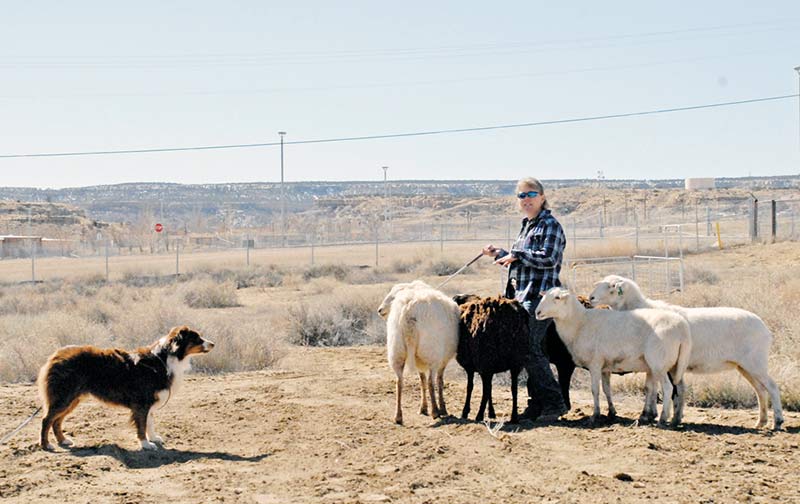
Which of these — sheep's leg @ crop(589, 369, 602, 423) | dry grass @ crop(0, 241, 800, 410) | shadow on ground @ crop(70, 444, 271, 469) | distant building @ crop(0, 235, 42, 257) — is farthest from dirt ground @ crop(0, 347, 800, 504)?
distant building @ crop(0, 235, 42, 257)

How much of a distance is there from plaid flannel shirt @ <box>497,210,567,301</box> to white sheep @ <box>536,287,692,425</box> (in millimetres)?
307

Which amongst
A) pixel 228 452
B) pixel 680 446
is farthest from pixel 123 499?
pixel 680 446

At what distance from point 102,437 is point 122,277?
28581mm

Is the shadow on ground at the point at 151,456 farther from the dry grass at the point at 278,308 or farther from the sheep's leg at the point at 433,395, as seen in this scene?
the dry grass at the point at 278,308

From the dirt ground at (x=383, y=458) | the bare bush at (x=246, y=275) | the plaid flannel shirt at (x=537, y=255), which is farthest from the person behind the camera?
the bare bush at (x=246, y=275)

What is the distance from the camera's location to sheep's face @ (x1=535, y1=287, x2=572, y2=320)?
9.99 m

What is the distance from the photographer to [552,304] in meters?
10.0

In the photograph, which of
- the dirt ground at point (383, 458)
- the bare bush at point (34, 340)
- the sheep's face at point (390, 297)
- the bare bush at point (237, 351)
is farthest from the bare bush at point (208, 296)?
the sheep's face at point (390, 297)

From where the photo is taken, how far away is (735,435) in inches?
369

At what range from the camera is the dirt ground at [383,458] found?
7.75m

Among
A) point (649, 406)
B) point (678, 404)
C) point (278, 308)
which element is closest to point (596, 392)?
point (649, 406)

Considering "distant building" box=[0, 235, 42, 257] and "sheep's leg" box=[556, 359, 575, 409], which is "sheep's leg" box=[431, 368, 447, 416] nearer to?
"sheep's leg" box=[556, 359, 575, 409]

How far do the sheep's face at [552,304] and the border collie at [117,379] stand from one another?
3.59 metres

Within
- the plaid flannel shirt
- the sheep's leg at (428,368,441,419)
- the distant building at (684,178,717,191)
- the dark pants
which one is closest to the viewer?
the plaid flannel shirt
